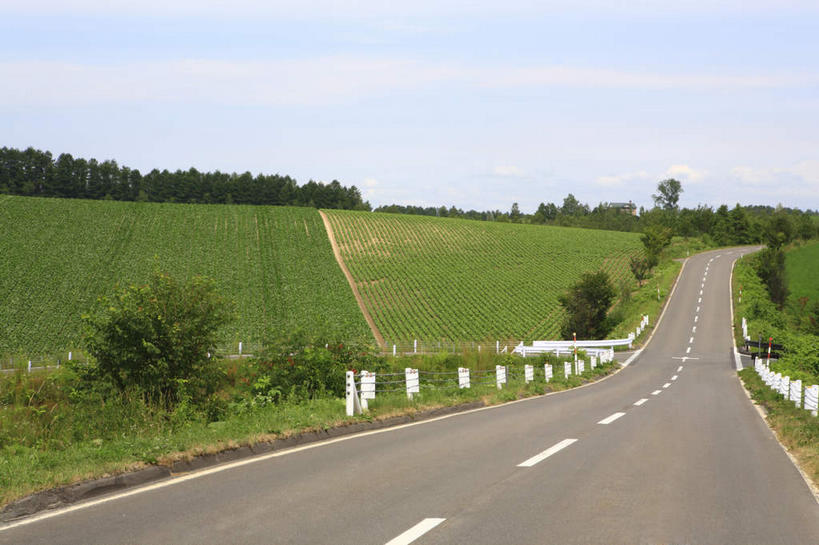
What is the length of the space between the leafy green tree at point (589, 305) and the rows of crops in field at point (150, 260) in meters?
A: 16.9

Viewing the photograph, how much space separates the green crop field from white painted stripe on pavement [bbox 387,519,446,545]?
77.9 meters

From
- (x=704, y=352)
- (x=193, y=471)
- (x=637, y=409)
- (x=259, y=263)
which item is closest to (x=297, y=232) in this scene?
(x=259, y=263)

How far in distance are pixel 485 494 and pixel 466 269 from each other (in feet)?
243

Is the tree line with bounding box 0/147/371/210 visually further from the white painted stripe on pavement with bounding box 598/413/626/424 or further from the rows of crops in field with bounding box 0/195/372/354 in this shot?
the white painted stripe on pavement with bounding box 598/413/626/424

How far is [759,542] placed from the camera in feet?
18.1

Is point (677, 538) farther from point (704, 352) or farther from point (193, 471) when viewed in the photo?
point (704, 352)

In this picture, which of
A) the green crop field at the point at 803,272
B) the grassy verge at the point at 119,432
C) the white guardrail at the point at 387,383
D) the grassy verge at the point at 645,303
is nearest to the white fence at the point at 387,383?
the white guardrail at the point at 387,383

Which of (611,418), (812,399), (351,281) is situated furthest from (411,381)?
(351,281)

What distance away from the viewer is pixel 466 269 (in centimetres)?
8069

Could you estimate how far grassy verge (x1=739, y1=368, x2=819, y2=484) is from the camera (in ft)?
32.2

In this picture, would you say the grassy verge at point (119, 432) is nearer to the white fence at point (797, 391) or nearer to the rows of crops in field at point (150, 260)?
the white fence at point (797, 391)

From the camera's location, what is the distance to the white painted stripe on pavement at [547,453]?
28.9 feet

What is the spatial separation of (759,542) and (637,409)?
12.3m

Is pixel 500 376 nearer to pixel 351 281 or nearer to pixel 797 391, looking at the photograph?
pixel 797 391
